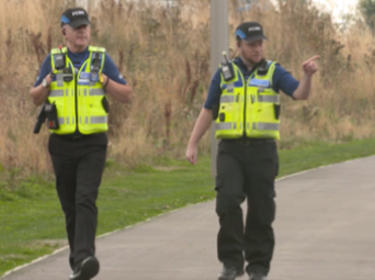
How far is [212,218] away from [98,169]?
164 inches

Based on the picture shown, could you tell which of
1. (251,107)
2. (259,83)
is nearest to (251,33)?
(259,83)

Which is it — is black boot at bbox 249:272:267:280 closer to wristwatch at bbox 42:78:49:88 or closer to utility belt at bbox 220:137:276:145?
utility belt at bbox 220:137:276:145

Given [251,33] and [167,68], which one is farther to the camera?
[167,68]

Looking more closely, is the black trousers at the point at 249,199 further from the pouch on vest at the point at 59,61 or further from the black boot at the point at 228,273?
the pouch on vest at the point at 59,61

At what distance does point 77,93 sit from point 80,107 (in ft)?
0.34

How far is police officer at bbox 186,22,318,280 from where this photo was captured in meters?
8.95

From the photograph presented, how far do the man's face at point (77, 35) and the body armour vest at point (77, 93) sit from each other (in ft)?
0.35

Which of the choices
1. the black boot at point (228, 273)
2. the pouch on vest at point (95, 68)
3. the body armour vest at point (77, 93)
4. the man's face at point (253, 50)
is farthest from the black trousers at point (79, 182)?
the man's face at point (253, 50)

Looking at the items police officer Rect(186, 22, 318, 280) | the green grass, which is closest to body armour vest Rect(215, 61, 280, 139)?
police officer Rect(186, 22, 318, 280)

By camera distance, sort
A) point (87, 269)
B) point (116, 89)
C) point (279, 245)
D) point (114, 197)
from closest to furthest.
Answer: point (87, 269)
point (116, 89)
point (279, 245)
point (114, 197)

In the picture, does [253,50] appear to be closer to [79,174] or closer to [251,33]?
[251,33]

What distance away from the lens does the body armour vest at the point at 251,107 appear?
29.3ft

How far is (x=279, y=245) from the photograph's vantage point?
11.1 m

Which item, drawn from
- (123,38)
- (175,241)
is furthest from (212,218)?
(123,38)
